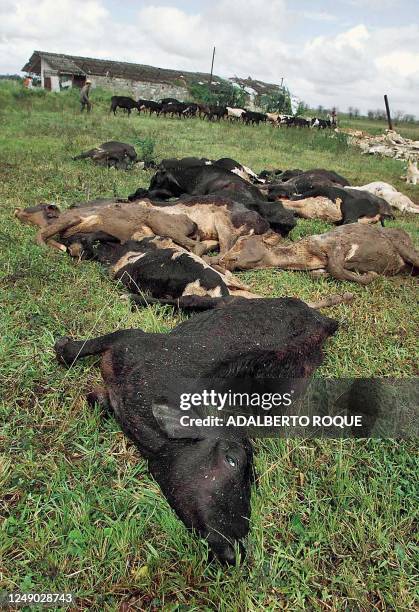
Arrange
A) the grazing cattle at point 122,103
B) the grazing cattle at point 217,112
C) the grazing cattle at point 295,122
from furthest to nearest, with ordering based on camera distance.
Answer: the grazing cattle at point 295,122
the grazing cattle at point 217,112
the grazing cattle at point 122,103

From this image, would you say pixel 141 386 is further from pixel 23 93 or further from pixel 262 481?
pixel 23 93

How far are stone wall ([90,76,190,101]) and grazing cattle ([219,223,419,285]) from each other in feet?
108

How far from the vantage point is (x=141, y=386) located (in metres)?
2.56

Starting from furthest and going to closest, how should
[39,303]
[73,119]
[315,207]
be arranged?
1. [73,119]
2. [315,207]
3. [39,303]

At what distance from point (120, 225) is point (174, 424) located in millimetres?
3445

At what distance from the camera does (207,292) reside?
4.16 m

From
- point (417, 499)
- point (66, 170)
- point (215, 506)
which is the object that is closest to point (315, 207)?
point (66, 170)

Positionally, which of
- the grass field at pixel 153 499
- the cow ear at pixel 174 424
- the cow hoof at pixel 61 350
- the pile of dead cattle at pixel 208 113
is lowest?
the grass field at pixel 153 499

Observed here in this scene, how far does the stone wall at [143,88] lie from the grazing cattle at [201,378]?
3506 centimetres

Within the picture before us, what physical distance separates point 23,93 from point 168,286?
63.4ft

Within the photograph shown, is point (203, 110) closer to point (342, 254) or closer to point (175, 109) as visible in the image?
point (175, 109)

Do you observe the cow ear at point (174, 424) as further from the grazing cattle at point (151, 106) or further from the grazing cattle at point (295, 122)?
the grazing cattle at point (295, 122)

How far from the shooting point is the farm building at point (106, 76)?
33250mm

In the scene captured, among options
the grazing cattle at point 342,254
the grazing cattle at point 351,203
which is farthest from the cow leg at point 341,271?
the grazing cattle at point 351,203
